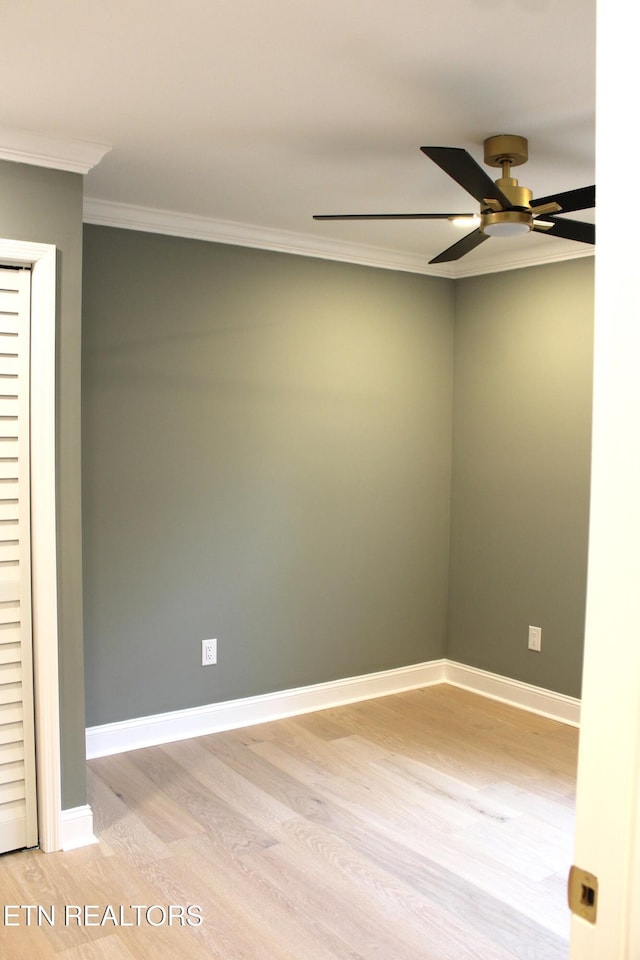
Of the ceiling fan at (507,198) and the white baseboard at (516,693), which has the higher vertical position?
the ceiling fan at (507,198)

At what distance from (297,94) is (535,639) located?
3020 millimetres

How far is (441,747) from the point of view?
385cm

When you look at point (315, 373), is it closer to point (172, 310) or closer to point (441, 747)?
point (172, 310)

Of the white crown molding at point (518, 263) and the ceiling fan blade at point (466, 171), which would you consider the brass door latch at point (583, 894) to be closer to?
the ceiling fan blade at point (466, 171)

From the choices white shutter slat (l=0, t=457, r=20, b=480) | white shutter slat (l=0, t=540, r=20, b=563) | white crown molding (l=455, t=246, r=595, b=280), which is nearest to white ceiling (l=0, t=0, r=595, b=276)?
white crown molding (l=455, t=246, r=595, b=280)

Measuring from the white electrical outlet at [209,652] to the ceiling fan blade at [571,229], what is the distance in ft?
7.78

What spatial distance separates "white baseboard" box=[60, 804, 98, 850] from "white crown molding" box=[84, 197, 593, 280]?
236 centimetres

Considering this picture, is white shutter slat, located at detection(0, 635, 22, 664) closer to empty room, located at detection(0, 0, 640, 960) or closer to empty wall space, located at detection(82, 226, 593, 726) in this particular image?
empty room, located at detection(0, 0, 640, 960)

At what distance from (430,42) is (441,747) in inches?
117

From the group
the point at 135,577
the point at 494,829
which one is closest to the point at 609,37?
the point at 494,829

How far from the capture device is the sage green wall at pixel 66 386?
273 cm

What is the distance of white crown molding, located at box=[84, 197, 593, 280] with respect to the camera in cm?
357

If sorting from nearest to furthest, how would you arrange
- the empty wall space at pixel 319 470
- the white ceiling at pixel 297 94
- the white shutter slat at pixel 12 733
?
the white ceiling at pixel 297 94 < the white shutter slat at pixel 12 733 < the empty wall space at pixel 319 470

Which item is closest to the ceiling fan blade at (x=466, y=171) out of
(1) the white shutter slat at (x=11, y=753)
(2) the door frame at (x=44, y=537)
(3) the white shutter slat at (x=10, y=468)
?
(2) the door frame at (x=44, y=537)
